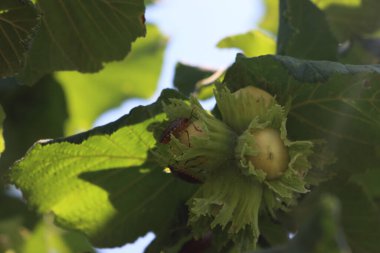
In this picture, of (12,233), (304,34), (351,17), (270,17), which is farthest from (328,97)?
(12,233)

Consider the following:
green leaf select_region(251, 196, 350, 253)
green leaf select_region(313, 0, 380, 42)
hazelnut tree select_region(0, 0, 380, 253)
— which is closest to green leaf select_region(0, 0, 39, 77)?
hazelnut tree select_region(0, 0, 380, 253)

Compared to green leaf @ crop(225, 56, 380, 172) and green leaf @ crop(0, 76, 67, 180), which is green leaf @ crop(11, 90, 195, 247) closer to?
green leaf @ crop(225, 56, 380, 172)

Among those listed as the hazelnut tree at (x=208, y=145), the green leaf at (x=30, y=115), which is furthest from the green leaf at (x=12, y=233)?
the hazelnut tree at (x=208, y=145)

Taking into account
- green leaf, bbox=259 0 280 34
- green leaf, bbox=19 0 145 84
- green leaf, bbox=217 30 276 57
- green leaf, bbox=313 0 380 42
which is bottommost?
green leaf, bbox=259 0 280 34

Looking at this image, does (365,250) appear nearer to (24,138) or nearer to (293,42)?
(293,42)

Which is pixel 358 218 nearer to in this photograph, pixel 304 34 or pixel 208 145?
pixel 304 34

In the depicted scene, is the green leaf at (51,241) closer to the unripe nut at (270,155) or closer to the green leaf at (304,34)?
the green leaf at (304,34)
